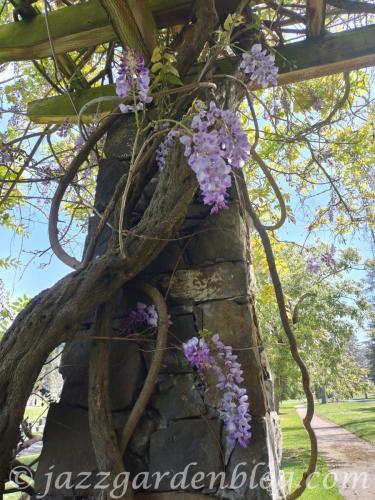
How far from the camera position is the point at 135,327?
1.21 meters

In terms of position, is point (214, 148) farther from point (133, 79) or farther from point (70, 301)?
point (70, 301)

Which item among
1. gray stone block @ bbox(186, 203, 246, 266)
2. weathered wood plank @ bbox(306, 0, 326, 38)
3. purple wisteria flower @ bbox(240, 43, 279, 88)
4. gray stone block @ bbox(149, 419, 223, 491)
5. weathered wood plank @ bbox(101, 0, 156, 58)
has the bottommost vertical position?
gray stone block @ bbox(149, 419, 223, 491)

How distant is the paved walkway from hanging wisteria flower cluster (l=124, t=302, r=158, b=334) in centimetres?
376

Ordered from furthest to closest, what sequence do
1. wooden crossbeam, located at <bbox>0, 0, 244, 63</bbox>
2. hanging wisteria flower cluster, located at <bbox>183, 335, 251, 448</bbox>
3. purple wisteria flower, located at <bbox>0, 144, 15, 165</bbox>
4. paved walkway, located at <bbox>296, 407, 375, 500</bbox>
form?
paved walkway, located at <bbox>296, 407, 375, 500</bbox>, purple wisteria flower, located at <bbox>0, 144, 15, 165</bbox>, wooden crossbeam, located at <bbox>0, 0, 244, 63</bbox>, hanging wisteria flower cluster, located at <bbox>183, 335, 251, 448</bbox>

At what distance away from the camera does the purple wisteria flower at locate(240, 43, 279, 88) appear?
1.20m

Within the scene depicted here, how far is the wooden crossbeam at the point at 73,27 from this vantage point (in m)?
1.42

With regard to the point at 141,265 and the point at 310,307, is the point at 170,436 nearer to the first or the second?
the point at 141,265

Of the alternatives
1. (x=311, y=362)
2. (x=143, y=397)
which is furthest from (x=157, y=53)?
(x=311, y=362)

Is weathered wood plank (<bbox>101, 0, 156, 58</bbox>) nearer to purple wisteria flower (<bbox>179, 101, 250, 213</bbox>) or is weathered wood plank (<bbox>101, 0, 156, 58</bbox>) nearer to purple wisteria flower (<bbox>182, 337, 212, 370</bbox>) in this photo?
purple wisteria flower (<bbox>179, 101, 250, 213</bbox>)

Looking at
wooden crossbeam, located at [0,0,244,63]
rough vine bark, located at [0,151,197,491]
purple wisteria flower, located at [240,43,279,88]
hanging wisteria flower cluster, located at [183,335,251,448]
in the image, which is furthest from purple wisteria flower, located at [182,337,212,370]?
wooden crossbeam, located at [0,0,244,63]

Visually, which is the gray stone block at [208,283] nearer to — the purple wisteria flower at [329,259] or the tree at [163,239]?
the tree at [163,239]

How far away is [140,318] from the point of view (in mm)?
1206

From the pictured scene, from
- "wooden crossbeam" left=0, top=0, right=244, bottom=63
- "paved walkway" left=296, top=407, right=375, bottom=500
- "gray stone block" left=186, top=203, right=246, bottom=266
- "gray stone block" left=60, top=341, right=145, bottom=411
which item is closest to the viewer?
"gray stone block" left=60, top=341, right=145, bottom=411

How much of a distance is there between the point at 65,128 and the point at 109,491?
148cm
